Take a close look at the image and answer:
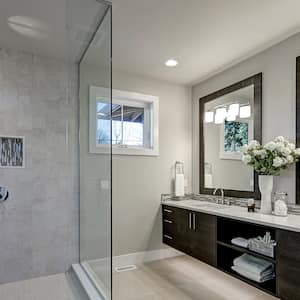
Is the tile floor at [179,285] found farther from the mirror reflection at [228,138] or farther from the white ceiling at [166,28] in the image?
the white ceiling at [166,28]

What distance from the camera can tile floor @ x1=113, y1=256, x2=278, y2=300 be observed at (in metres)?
2.59

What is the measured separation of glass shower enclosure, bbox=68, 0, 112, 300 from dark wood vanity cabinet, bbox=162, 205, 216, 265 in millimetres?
970

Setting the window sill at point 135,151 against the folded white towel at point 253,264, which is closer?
the folded white towel at point 253,264

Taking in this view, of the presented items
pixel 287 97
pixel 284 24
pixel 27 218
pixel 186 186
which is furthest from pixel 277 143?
pixel 27 218

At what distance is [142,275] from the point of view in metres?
3.12

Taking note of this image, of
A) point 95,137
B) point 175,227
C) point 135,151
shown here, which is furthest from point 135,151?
point 175,227

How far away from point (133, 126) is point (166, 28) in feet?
4.89

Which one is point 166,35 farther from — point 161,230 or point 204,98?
point 161,230

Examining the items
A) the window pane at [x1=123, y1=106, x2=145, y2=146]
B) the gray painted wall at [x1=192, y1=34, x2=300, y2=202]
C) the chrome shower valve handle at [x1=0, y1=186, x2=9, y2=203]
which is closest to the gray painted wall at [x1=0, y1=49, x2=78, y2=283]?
the chrome shower valve handle at [x1=0, y1=186, x2=9, y2=203]

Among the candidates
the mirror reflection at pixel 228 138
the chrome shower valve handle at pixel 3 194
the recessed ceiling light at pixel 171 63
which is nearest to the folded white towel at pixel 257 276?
the mirror reflection at pixel 228 138

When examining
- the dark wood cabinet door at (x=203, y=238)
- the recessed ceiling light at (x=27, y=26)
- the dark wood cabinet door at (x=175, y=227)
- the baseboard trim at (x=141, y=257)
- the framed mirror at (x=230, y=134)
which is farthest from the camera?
the baseboard trim at (x=141, y=257)

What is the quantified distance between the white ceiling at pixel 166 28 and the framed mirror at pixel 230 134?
0.42 m

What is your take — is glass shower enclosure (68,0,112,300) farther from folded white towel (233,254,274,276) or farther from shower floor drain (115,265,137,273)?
folded white towel (233,254,274,276)

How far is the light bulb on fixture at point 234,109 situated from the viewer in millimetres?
3246
